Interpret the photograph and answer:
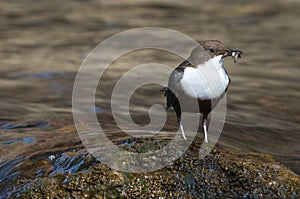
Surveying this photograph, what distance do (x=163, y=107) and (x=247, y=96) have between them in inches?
51.0

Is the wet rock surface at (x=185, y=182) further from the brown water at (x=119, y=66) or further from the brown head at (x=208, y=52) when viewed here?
the brown head at (x=208, y=52)

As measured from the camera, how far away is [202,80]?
13.8 feet

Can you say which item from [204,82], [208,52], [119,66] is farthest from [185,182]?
[119,66]

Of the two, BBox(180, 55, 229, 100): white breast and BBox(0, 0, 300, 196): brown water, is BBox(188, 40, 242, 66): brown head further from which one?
BBox(0, 0, 300, 196): brown water

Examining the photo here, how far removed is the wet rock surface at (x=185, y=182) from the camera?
150 inches

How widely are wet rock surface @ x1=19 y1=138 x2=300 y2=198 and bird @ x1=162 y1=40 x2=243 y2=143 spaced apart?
1.37ft

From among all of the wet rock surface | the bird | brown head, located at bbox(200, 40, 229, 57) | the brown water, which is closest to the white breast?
the bird

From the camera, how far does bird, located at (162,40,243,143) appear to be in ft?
13.7

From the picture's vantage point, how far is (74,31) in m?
11.1

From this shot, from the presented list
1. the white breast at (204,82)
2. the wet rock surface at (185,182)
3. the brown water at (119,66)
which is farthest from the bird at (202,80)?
the brown water at (119,66)

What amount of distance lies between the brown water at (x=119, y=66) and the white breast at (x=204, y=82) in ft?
3.81

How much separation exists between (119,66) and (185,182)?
5571 mm

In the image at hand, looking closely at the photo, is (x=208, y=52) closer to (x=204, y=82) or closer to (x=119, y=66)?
(x=204, y=82)

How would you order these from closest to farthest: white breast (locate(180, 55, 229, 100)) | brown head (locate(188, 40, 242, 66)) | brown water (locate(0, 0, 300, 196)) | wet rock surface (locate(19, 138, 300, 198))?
1. wet rock surface (locate(19, 138, 300, 198))
2. white breast (locate(180, 55, 229, 100))
3. brown head (locate(188, 40, 242, 66))
4. brown water (locate(0, 0, 300, 196))
